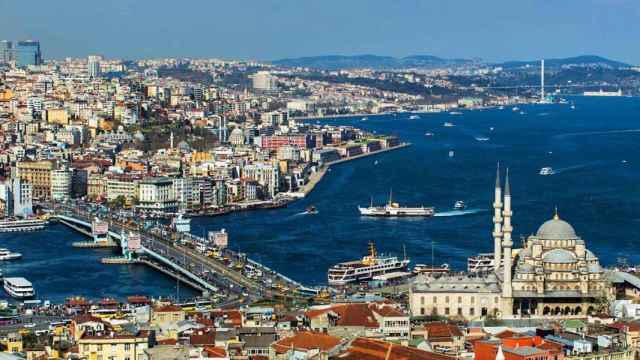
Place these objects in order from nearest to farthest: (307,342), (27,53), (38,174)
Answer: (307,342), (38,174), (27,53)

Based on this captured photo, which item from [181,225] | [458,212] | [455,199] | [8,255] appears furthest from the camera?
[455,199]

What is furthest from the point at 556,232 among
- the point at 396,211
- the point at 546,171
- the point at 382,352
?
the point at 546,171

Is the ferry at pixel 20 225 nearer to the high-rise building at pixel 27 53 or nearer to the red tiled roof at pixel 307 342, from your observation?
the red tiled roof at pixel 307 342

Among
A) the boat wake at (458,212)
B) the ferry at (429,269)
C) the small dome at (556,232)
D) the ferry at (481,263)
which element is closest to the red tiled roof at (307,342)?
the small dome at (556,232)

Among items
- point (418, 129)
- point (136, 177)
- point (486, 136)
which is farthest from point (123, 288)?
point (418, 129)

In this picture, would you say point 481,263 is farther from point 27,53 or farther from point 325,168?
point 27,53

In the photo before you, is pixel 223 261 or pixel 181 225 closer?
pixel 223 261

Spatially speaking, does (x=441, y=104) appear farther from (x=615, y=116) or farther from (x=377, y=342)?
(x=377, y=342)

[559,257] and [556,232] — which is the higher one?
[556,232]
